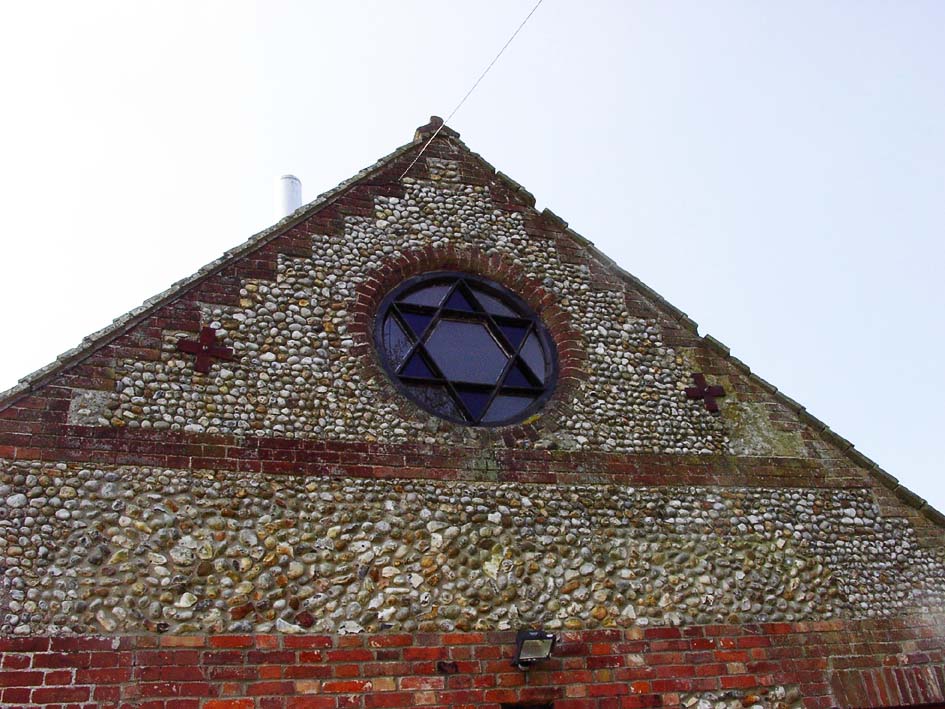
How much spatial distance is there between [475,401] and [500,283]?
1.45 m

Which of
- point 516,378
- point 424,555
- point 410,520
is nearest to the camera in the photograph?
point 424,555

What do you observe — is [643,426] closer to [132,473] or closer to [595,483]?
[595,483]

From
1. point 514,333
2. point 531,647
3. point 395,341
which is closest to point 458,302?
point 514,333

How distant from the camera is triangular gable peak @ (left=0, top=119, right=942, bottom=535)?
251 inches

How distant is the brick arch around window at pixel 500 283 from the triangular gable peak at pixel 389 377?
0.02 m

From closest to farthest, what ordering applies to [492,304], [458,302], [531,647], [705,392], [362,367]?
1. [531,647]
2. [362,367]
3. [705,392]
4. [458,302]
5. [492,304]

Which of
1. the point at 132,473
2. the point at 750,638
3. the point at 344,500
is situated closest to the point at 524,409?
the point at 344,500

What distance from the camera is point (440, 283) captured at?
330 inches

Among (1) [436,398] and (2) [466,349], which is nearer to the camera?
(1) [436,398]

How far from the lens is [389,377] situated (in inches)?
291

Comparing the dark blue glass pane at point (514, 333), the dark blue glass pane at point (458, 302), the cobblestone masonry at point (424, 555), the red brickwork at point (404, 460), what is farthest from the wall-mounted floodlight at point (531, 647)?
the dark blue glass pane at point (458, 302)

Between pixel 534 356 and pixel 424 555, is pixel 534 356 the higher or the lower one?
the higher one

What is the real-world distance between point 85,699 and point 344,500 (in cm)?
213

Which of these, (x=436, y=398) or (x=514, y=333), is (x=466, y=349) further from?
(x=436, y=398)
